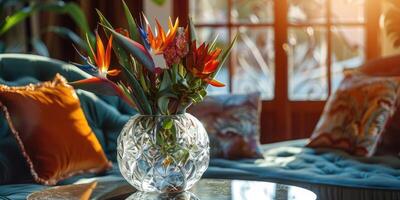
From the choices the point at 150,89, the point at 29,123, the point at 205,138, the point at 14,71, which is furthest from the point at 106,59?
the point at 14,71

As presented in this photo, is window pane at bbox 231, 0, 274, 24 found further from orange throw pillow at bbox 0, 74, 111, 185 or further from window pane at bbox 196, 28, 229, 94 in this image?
orange throw pillow at bbox 0, 74, 111, 185

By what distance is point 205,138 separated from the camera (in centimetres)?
223

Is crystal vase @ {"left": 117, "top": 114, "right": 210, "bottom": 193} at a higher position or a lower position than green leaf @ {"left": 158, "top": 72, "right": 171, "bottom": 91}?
lower

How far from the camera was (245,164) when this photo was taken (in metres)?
3.25

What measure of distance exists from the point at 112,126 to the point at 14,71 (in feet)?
1.71

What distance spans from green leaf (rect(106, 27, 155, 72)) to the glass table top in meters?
0.41

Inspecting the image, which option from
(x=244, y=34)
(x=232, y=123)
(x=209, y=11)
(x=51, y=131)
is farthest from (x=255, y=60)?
(x=51, y=131)

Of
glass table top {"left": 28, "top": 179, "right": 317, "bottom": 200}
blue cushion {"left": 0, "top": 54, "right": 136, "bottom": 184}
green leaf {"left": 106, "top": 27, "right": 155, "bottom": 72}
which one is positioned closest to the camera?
green leaf {"left": 106, "top": 27, "right": 155, "bottom": 72}

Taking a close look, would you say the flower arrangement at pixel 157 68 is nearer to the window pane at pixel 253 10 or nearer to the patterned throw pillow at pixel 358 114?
the patterned throw pillow at pixel 358 114

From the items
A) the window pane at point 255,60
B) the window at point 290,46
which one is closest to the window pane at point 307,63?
the window at point 290,46

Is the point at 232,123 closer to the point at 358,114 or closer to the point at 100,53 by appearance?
the point at 358,114

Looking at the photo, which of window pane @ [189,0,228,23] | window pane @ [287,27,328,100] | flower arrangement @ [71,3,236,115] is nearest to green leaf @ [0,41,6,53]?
window pane @ [189,0,228,23]

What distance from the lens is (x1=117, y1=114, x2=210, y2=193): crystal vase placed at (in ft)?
7.00

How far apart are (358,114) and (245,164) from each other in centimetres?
66
